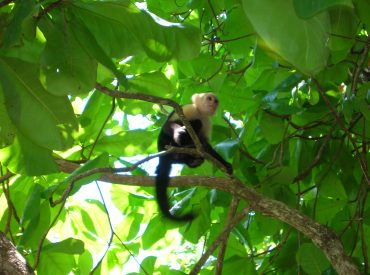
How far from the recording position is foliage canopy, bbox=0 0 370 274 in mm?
1225

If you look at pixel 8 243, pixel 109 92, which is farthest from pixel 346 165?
pixel 8 243

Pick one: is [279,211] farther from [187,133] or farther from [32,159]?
[187,133]

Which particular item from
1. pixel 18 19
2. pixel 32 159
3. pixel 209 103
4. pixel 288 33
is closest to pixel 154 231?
pixel 32 159

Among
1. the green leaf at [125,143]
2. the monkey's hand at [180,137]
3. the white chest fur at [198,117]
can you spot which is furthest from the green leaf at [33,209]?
the white chest fur at [198,117]

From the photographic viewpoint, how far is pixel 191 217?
2.47m

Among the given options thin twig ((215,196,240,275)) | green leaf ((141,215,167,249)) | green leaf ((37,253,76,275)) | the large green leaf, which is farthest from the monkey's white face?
the large green leaf

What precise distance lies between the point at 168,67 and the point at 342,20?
231 cm

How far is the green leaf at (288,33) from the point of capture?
73 cm

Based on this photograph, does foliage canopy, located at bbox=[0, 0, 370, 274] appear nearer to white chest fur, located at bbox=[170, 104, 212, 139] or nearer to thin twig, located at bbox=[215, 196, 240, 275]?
thin twig, located at bbox=[215, 196, 240, 275]

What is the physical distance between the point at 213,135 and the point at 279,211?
1026 millimetres

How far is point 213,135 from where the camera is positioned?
2.72 meters

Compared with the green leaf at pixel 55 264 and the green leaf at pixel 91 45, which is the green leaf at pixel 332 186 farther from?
the green leaf at pixel 91 45

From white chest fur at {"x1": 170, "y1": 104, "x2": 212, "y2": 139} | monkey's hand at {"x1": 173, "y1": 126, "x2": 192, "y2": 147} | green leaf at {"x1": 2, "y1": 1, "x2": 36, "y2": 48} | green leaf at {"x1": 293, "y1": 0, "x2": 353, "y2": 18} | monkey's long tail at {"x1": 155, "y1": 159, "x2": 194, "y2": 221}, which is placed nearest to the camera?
green leaf at {"x1": 293, "y1": 0, "x2": 353, "y2": 18}

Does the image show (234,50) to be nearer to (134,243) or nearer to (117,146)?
(117,146)
